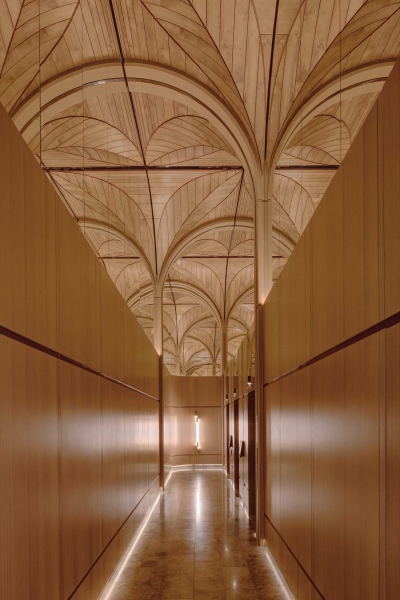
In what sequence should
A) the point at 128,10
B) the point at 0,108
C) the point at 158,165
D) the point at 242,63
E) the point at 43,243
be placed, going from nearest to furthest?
1. the point at 0,108
2. the point at 43,243
3. the point at 128,10
4. the point at 242,63
5. the point at 158,165

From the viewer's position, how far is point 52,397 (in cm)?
389

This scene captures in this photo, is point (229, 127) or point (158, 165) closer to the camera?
point (229, 127)

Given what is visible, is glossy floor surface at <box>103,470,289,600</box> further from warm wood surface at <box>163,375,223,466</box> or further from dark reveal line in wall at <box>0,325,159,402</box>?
warm wood surface at <box>163,375,223,466</box>

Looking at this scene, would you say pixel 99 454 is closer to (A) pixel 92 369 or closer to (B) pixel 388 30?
(A) pixel 92 369

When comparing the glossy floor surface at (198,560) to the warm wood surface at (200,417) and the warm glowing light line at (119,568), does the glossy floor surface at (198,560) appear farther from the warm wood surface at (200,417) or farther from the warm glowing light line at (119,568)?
the warm wood surface at (200,417)

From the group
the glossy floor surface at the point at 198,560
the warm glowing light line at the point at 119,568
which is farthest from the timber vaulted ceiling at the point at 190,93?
the glossy floor surface at the point at 198,560

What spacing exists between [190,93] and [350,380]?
597 cm

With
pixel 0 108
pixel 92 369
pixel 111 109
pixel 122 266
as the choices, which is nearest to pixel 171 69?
pixel 111 109

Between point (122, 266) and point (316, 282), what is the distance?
14263mm

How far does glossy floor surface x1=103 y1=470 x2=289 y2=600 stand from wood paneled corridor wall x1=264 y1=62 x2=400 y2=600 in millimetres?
965

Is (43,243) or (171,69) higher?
(171,69)

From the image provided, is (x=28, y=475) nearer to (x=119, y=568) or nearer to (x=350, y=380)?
(x=350, y=380)

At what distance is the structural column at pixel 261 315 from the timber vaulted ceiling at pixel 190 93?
0.18 m

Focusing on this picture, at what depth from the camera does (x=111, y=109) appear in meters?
9.38
